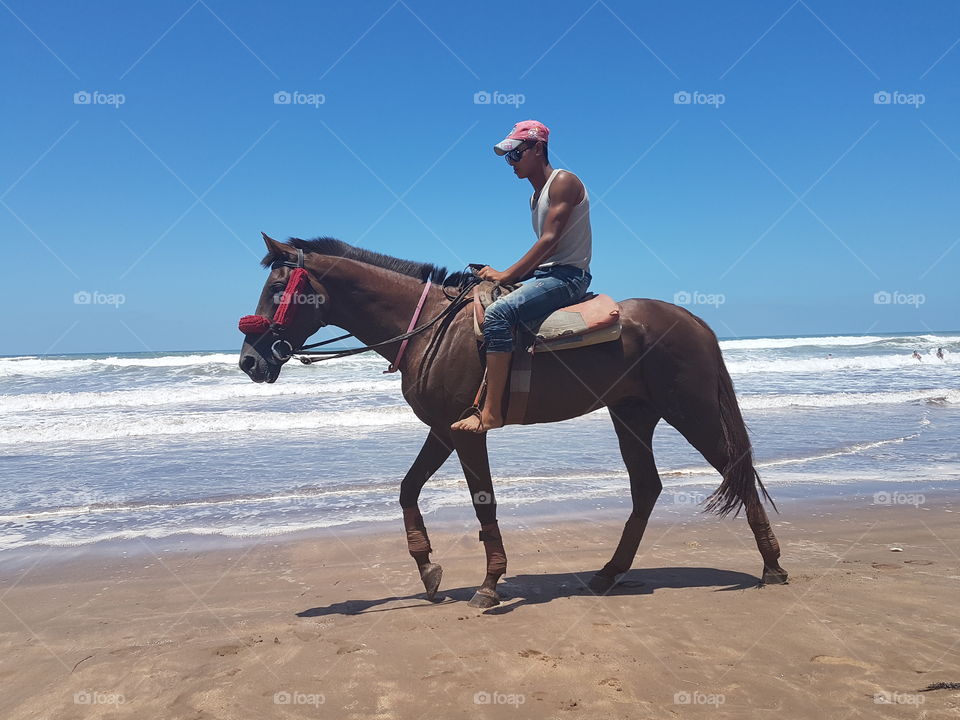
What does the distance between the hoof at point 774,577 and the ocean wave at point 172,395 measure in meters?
17.5

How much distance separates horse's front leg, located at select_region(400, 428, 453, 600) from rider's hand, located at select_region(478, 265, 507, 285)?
118 centimetres

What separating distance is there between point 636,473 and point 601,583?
89 cm

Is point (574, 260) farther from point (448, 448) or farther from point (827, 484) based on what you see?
point (827, 484)

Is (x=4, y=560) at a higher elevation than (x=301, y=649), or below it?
below

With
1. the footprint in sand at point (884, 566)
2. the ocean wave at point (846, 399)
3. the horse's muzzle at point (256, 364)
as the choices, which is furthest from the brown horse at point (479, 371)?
the ocean wave at point (846, 399)

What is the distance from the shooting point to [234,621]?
4488 millimetres

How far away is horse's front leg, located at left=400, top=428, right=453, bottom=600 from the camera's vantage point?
4.80m

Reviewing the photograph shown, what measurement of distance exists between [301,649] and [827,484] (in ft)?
24.3

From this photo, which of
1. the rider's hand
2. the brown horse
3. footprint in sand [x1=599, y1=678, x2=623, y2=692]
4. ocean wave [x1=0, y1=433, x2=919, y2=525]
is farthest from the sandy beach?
the rider's hand

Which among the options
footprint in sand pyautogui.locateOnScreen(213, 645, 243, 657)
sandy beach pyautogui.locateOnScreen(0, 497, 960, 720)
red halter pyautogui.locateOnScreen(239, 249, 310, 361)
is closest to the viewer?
sandy beach pyautogui.locateOnScreen(0, 497, 960, 720)

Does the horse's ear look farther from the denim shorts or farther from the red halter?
the denim shorts

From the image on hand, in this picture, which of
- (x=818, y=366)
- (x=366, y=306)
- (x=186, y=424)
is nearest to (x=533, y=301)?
(x=366, y=306)

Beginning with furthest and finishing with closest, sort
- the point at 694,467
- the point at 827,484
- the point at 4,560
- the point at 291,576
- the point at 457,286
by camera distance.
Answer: the point at 694,467 → the point at 827,484 → the point at 4,560 → the point at 291,576 → the point at 457,286

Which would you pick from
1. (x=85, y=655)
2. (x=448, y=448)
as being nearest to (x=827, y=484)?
(x=448, y=448)
